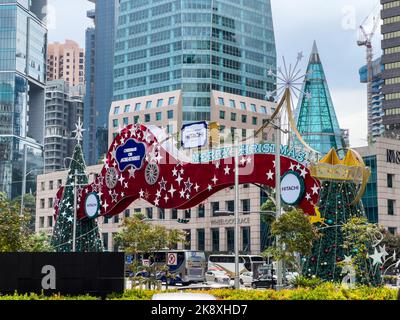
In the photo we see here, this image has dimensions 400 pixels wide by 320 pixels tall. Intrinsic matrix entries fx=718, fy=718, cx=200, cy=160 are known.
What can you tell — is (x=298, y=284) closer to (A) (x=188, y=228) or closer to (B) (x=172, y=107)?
(A) (x=188, y=228)

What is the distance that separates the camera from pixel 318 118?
469 ft

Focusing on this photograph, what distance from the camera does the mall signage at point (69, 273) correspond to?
78.4 feet

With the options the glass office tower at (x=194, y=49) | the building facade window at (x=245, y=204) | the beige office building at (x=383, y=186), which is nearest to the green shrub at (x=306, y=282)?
the beige office building at (x=383, y=186)

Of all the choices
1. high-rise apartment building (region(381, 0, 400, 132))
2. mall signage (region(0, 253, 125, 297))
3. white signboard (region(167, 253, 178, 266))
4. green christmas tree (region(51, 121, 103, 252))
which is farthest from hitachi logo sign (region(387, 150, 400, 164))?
mall signage (region(0, 253, 125, 297))

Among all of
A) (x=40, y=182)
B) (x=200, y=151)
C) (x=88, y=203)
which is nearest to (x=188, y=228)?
(x=40, y=182)

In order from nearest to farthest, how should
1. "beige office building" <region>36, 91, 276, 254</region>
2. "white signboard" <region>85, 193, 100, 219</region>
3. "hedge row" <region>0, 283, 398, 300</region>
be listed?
1. "hedge row" <region>0, 283, 398, 300</region>
2. "white signboard" <region>85, 193, 100, 219</region>
3. "beige office building" <region>36, 91, 276, 254</region>

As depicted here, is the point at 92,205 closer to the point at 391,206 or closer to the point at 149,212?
the point at 391,206

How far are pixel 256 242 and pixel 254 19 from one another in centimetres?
8260

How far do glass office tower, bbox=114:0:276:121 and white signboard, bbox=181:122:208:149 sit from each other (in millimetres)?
96768

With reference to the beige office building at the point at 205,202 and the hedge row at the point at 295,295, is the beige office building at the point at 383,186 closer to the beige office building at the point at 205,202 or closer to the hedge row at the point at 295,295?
the beige office building at the point at 205,202

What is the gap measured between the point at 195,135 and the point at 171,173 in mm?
4292

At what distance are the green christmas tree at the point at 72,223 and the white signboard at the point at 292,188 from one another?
77.3 feet

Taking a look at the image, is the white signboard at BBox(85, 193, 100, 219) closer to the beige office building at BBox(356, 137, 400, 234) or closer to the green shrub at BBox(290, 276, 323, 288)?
the green shrub at BBox(290, 276, 323, 288)

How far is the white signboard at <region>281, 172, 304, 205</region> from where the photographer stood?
4553 cm
